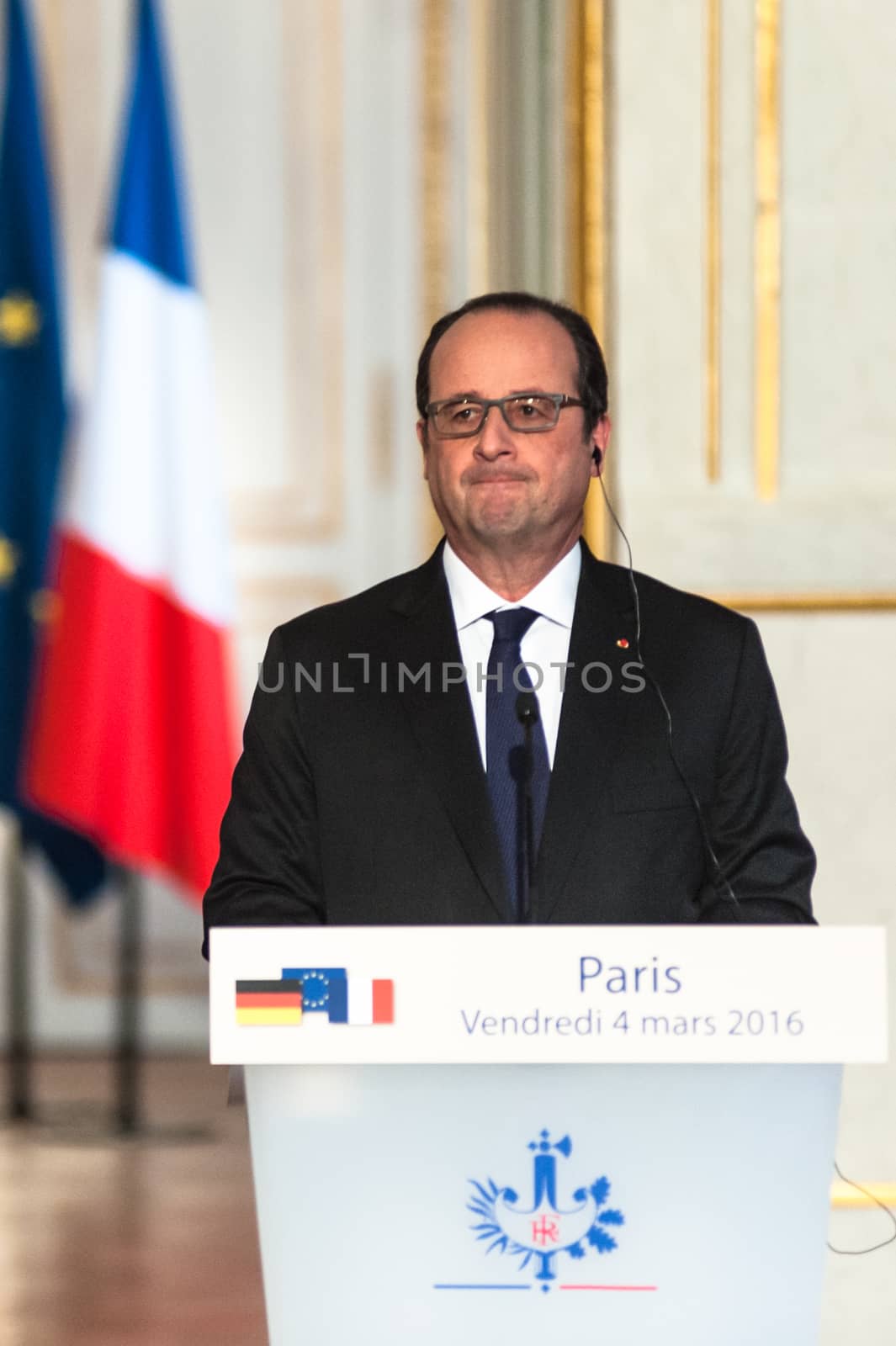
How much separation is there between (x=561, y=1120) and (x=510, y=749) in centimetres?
59

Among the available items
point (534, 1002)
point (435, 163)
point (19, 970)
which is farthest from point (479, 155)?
point (534, 1002)

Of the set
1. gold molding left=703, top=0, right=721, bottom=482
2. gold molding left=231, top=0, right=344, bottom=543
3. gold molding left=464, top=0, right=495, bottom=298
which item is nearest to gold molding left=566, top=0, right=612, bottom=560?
gold molding left=703, top=0, right=721, bottom=482

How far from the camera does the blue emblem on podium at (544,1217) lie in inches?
56.9

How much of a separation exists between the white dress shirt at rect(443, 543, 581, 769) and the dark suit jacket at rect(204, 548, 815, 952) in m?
0.02

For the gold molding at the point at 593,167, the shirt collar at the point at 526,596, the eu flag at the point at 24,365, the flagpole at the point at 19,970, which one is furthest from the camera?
the flagpole at the point at 19,970

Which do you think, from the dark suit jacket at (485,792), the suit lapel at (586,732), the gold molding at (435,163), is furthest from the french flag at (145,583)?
the suit lapel at (586,732)

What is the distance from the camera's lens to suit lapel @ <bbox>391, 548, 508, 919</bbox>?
6.43 ft

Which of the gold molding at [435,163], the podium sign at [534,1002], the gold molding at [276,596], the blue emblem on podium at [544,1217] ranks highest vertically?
the gold molding at [435,163]

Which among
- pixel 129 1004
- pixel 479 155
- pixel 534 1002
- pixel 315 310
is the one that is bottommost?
pixel 129 1004

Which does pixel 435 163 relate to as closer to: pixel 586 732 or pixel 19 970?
pixel 19 970

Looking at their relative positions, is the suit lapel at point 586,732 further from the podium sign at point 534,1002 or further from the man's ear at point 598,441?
the podium sign at point 534,1002

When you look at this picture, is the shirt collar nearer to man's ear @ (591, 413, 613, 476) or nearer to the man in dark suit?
the man in dark suit

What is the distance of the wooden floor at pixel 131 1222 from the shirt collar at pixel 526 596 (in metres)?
1.71

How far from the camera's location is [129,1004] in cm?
527
